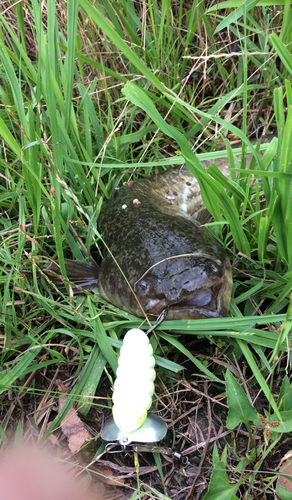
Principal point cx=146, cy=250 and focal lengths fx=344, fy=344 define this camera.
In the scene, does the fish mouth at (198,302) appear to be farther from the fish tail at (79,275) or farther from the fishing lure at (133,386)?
the fish tail at (79,275)

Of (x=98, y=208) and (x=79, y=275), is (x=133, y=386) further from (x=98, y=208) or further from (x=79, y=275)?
(x=98, y=208)

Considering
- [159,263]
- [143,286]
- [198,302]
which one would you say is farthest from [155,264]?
[198,302]

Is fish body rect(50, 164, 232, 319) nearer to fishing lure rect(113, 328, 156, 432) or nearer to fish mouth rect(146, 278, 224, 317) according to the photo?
fish mouth rect(146, 278, 224, 317)

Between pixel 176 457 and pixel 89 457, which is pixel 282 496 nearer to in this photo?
pixel 176 457

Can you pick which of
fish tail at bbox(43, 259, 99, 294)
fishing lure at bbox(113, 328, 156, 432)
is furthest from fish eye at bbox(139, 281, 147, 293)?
fish tail at bbox(43, 259, 99, 294)

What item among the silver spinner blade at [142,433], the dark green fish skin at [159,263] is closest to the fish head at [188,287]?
the dark green fish skin at [159,263]

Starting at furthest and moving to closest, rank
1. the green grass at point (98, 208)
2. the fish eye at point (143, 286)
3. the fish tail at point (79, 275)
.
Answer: the fish tail at point (79, 275) < the fish eye at point (143, 286) < the green grass at point (98, 208)
